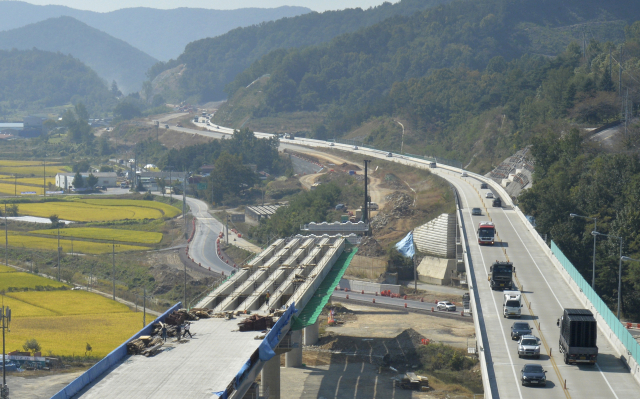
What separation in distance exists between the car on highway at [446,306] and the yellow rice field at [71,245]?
48.7 meters

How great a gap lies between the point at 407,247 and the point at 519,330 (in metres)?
48.9

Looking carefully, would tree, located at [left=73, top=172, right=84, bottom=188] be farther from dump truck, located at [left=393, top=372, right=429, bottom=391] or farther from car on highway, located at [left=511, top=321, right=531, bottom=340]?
car on highway, located at [left=511, top=321, right=531, bottom=340]

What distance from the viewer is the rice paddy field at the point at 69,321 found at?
192ft

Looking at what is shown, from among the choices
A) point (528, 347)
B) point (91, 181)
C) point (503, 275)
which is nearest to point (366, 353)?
point (503, 275)

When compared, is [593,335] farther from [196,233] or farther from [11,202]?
[11,202]

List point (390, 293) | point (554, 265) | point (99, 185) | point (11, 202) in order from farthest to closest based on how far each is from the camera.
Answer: point (99, 185)
point (11, 202)
point (390, 293)
point (554, 265)

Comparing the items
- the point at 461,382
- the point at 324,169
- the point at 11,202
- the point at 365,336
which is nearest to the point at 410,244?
the point at 365,336

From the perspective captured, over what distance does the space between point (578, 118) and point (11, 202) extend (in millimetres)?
98706

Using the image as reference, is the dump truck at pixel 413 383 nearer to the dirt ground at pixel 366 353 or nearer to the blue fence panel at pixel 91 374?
the dirt ground at pixel 366 353

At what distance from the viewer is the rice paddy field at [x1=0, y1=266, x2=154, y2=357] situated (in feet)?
192

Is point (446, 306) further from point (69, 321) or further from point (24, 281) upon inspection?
point (24, 281)

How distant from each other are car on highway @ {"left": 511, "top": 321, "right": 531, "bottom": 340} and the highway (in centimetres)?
40

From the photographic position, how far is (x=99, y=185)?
17838cm

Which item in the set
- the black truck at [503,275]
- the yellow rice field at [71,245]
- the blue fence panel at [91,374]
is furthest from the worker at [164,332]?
the yellow rice field at [71,245]
